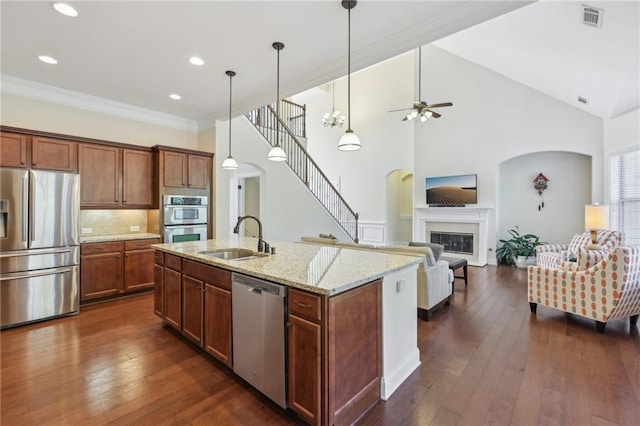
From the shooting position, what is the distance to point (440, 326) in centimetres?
349

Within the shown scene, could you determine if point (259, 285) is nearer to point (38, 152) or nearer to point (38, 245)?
point (38, 245)

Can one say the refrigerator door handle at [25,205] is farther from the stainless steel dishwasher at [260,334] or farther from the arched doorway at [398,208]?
the arched doorway at [398,208]

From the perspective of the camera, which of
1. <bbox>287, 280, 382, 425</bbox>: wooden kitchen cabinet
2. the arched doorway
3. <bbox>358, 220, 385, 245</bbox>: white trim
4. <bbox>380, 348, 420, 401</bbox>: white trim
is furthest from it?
the arched doorway

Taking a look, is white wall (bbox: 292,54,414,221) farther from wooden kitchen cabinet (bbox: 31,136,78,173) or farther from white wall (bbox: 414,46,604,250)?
wooden kitchen cabinet (bbox: 31,136,78,173)

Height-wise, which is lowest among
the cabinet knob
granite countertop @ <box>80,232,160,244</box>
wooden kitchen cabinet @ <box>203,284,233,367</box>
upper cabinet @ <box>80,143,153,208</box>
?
wooden kitchen cabinet @ <box>203,284,233,367</box>

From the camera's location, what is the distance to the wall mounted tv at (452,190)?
7.27 m

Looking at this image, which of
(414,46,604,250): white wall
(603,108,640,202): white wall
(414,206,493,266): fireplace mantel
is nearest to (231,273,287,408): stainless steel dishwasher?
(603,108,640,202): white wall

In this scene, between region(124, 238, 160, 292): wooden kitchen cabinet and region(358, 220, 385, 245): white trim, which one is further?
region(358, 220, 385, 245): white trim

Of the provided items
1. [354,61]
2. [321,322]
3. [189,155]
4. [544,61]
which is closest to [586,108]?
[544,61]

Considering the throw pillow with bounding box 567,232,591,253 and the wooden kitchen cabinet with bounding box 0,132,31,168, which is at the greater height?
the wooden kitchen cabinet with bounding box 0,132,31,168

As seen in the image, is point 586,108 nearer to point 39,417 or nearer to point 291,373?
point 291,373

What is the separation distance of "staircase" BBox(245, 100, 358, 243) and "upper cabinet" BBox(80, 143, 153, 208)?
231 centimetres

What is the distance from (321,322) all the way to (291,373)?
0.47m

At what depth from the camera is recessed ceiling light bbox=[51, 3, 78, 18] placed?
2.45 meters
